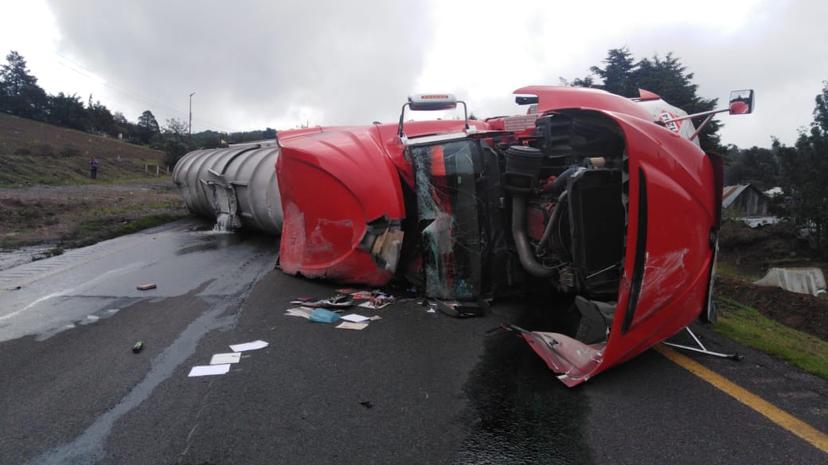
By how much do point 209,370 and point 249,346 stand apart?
47 cm

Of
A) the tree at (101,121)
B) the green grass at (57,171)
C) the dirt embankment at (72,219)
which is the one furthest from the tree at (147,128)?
the dirt embankment at (72,219)

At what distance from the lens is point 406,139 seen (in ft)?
17.8

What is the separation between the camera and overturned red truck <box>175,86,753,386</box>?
3258 mm

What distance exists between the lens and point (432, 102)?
18.4ft

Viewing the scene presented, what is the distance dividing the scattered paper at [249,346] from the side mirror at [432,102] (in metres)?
2.87

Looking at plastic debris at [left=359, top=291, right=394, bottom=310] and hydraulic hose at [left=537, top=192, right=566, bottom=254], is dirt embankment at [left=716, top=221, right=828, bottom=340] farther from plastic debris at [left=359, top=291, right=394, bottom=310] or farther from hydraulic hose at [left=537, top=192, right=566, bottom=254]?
plastic debris at [left=359, top=291, right=394, bottom=310]

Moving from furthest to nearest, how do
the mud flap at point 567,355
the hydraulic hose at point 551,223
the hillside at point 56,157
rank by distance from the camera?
1. the hillside at point 56,157
2. the hydraulic hose at point 551,223
3. the mud flap at point 567,355

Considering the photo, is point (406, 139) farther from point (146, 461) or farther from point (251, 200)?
point (251, 200)

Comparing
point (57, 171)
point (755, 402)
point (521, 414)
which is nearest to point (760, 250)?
point (755, 402)

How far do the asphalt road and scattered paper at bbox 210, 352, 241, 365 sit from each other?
11 cm

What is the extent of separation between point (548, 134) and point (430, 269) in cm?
164

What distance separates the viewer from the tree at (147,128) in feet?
201

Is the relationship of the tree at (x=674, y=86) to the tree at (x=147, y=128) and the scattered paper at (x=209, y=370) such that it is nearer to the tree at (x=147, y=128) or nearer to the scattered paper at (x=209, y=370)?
the scattered paper at (x=209, y=370)

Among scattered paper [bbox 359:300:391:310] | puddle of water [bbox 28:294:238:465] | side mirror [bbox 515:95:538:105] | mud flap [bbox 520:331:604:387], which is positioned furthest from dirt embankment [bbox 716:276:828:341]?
puddle of water [bbox 28:294:238:465]
